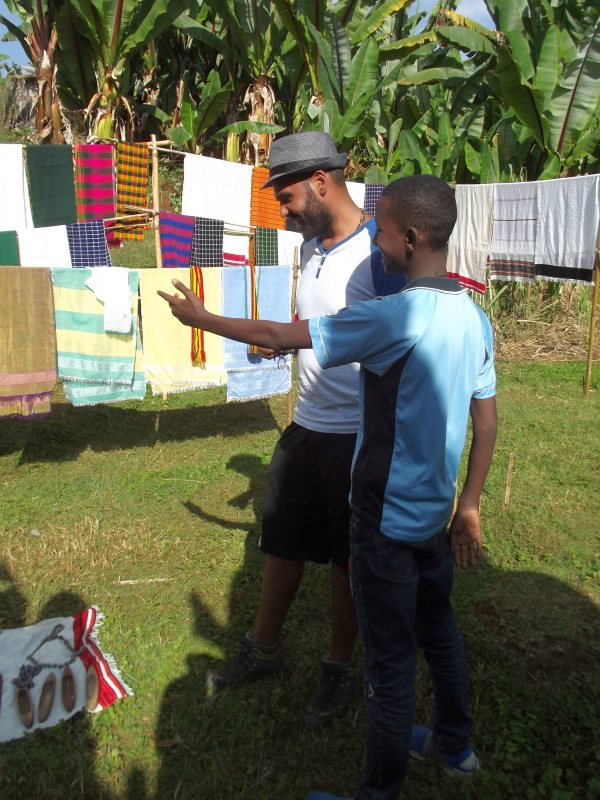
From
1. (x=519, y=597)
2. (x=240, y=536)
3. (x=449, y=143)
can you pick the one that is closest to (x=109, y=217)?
(x=240, y=536)

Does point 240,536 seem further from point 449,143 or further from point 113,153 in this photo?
point 449,143

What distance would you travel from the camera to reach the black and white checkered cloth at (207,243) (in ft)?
17.3

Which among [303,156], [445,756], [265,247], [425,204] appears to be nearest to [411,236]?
[425,204]

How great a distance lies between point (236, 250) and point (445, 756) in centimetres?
439

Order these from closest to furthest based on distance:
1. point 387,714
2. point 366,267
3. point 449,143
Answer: point 387,714
point 366,267
point 449,143

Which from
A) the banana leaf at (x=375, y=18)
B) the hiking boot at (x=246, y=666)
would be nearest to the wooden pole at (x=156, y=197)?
the hiking boot at (x=246, y=666)

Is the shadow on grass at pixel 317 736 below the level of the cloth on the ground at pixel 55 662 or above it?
below

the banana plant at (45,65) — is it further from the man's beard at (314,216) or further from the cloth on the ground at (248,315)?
the man's beard at (314,216)

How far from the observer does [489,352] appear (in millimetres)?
1981

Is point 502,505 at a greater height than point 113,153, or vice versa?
point 113,153

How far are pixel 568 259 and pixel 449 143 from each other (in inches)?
163

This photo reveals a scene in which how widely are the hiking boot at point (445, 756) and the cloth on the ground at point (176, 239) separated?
3.70 m

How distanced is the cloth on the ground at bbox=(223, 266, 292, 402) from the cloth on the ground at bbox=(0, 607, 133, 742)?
2.36 metres

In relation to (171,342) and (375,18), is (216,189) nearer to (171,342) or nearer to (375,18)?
(171,342)
